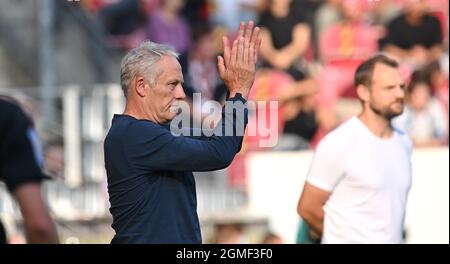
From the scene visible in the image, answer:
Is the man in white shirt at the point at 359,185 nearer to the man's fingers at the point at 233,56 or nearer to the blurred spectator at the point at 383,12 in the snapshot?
the man's fingers at the point at 233,56

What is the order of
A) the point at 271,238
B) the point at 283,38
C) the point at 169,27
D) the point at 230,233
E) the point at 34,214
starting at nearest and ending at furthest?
the point at 34,214 < the point at 271,238 < the point at 230,233 < the point at 283,38 < the point at 169,27

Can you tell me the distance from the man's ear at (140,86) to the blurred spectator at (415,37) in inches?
253

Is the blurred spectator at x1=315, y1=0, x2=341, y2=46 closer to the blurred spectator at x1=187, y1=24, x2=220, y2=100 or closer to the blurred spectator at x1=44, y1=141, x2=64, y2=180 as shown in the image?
the blurred spectator at x1=187, y1=24, x2=220, y2=100

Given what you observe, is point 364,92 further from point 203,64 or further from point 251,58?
point 203,64

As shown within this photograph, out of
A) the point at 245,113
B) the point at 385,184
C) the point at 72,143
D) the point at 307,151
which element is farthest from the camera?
the point at 72,143

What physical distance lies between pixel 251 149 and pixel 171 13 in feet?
5.32

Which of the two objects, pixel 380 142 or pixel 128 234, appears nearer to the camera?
pixel 128 234

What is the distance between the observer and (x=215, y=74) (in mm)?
10523

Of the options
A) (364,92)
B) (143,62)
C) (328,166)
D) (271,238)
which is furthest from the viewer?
(271,238)

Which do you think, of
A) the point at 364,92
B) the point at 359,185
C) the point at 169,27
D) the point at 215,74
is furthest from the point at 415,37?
the point at 359,185

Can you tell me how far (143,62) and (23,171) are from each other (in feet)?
2.92
